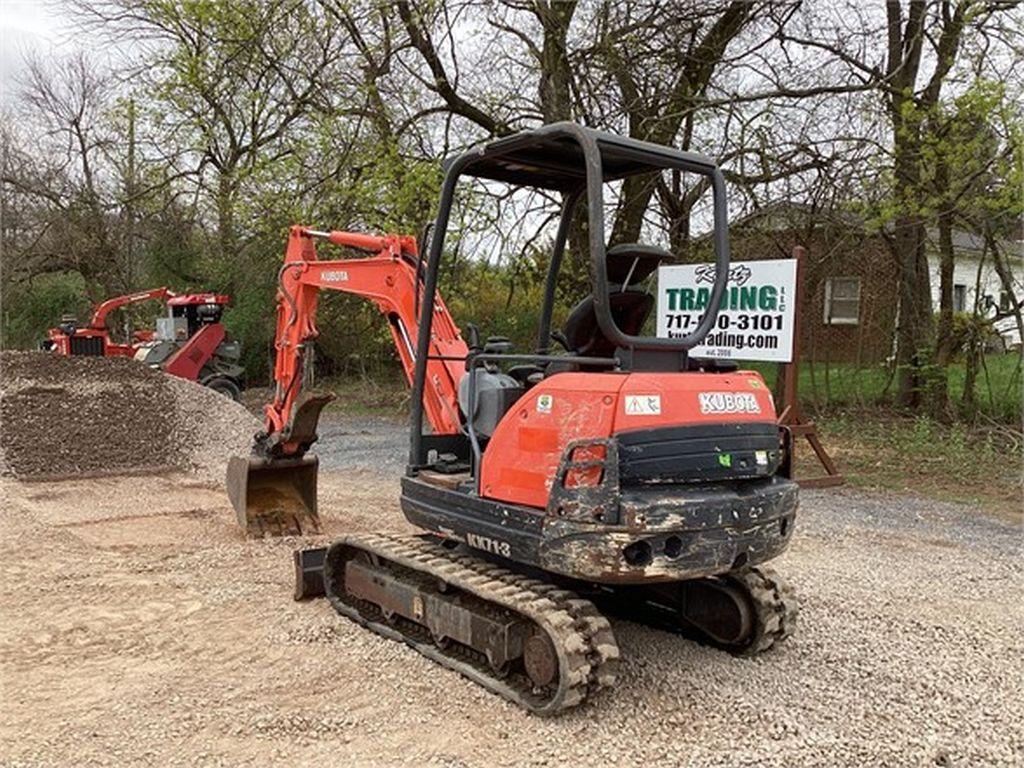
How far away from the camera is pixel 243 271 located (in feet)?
60.1

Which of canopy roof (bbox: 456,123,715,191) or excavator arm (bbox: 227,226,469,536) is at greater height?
canopy roof (bbox: 456,123,715,191)

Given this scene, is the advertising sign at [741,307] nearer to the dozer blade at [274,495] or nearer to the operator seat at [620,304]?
the dozer blade at [274,495]

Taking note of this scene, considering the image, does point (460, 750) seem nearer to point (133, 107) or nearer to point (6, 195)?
point (133, 107)

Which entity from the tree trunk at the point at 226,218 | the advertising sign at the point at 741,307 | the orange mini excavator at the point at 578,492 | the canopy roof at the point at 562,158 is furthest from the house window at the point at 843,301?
the tree trunk at the point at 226,218

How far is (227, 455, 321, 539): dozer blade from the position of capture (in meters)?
6.60

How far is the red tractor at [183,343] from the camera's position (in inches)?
566

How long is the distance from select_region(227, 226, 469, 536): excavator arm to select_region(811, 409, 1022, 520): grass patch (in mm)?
5179

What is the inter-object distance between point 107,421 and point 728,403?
24.7 feet

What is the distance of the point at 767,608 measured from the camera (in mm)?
4336

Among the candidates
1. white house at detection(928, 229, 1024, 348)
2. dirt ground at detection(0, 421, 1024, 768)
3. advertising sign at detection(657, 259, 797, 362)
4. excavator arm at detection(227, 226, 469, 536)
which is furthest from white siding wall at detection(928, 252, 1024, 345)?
excavator arm at detection(227, 226, 469, 536)

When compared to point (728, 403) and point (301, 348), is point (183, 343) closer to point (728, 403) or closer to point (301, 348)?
point (301, 348)

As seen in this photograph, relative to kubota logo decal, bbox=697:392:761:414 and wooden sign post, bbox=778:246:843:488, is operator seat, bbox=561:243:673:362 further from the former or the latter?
wooden sign post, bbox=778:246:843:488

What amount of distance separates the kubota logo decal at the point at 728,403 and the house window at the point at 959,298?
910 centimetres

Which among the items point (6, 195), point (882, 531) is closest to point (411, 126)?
point (882, 531)
